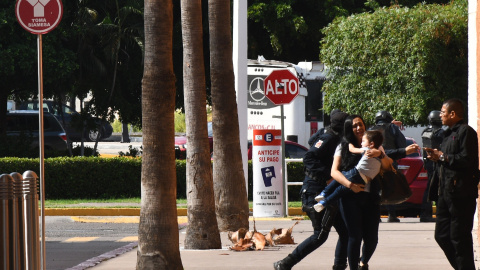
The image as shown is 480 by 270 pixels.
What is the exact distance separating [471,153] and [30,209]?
3.91 metres

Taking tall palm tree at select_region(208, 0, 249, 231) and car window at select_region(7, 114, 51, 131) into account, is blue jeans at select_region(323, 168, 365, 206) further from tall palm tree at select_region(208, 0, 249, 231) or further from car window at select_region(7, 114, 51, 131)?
car window at select_region(7, 114, 51, 131)

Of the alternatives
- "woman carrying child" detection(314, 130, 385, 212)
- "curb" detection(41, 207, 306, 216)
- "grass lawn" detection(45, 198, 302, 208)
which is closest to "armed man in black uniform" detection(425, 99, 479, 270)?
"woman carrying child" detection(314, 130, 385, 212)

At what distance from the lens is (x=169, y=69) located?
9398mm

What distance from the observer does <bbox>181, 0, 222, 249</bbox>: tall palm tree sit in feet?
39.8

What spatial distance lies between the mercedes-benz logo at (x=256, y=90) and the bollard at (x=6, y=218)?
15.7 m

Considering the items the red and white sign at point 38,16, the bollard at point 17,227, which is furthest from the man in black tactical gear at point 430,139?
the bollard at point 17,227

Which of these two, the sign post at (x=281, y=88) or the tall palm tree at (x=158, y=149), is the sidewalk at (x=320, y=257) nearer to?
the tall palm tree at (x=158, y=149)

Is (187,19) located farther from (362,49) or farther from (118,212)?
(362,49)

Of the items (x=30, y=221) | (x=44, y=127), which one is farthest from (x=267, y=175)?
(x=44, y=127)

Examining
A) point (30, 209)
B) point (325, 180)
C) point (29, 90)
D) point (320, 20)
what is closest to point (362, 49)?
point (320, 20)

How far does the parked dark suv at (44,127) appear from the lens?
32.1 metres

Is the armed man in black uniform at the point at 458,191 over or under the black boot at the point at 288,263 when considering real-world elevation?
over

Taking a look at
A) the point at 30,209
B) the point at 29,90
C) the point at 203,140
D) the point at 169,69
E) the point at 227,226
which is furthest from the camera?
the point at 29,90

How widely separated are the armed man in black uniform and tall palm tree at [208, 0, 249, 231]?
526cm
